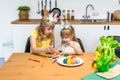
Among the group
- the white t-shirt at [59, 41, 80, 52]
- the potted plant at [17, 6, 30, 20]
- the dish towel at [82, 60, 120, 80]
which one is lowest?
the dish towel at [82, 60, 120, 80]

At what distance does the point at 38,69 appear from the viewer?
1426mm

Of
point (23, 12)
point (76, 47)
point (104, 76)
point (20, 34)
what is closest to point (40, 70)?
point (104, 76)

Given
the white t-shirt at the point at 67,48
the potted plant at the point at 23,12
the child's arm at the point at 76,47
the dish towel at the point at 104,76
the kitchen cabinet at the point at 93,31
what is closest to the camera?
the dish towel at the point at 104,76

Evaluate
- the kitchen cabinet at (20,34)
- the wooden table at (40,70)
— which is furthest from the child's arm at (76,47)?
the kitchen cabinet at (20,34)

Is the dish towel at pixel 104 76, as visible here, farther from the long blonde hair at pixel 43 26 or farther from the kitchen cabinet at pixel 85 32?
the kitchen cabinet at pixel 85 32

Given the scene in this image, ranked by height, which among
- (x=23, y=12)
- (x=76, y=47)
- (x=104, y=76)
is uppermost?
(x=23, y=12)

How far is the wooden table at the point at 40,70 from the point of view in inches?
50.7

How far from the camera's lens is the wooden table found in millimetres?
1288

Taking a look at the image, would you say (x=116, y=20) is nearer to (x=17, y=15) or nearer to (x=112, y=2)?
(x=112, y=2)

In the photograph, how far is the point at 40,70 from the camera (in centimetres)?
141

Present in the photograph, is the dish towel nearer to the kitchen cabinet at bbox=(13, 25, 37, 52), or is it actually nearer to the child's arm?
the child's arm

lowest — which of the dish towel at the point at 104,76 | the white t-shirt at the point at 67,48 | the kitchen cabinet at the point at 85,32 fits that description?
the dish towel at the point at 104,76

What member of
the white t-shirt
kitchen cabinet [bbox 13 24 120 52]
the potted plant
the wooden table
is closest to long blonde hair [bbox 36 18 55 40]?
the white t-shirt

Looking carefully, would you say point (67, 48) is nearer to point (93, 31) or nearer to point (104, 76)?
point (104, 76)
